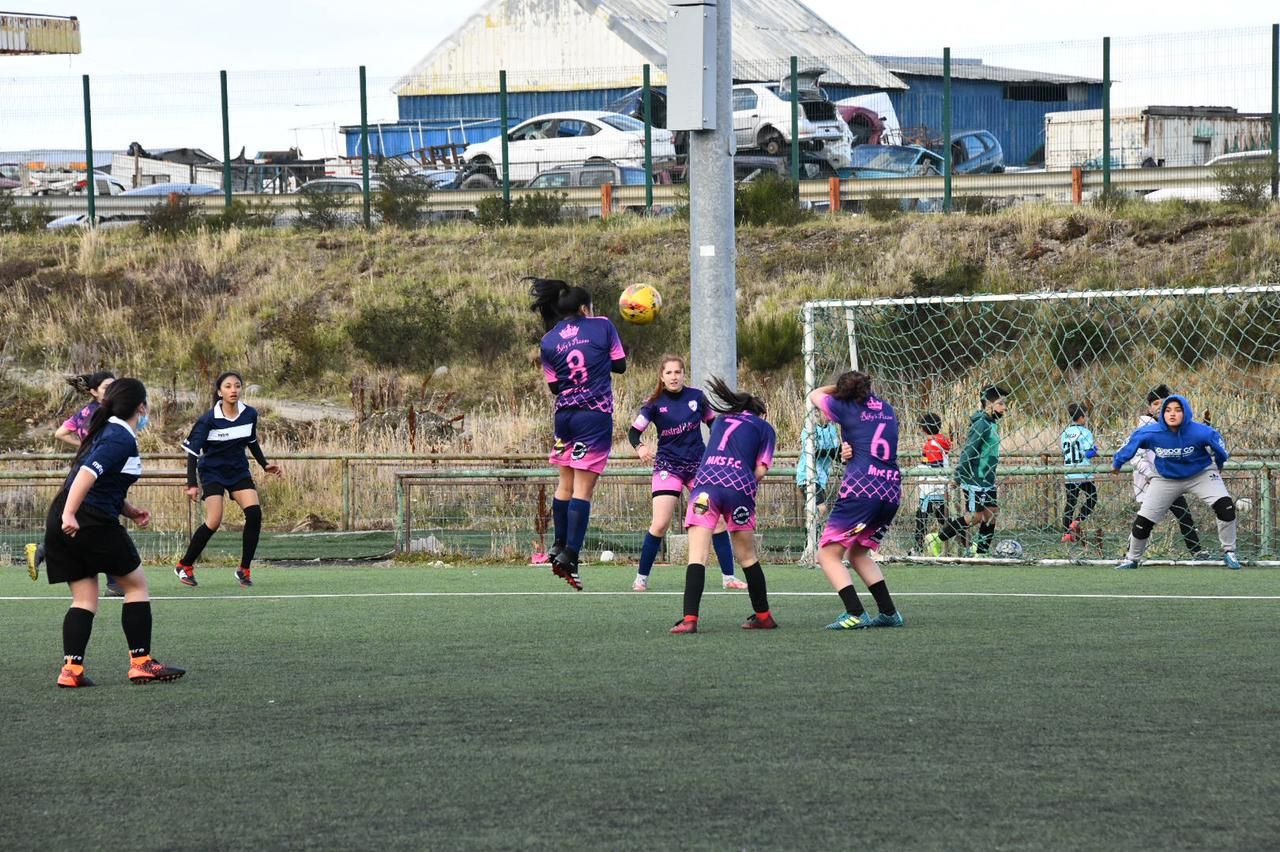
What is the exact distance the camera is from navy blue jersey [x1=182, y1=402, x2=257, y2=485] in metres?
13.0

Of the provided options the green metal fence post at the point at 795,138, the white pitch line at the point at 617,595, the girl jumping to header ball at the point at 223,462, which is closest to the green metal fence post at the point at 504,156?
the green metal fence post at the point at 795,138

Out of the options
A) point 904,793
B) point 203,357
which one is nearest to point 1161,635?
point 904,793

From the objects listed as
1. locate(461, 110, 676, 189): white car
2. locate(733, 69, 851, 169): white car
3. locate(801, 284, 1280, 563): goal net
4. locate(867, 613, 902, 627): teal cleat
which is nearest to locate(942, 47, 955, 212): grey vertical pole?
locate(733, 69, 851, 169): white car

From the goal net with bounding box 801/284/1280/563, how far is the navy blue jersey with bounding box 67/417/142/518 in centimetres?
623

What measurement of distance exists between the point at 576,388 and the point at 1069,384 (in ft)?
42.2

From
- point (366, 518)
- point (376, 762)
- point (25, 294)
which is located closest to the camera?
point (376, 762)

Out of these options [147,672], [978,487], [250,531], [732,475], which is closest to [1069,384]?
[978,487]

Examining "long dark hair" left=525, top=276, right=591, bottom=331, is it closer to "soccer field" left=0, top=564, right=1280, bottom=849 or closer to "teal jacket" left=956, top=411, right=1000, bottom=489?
"soccer field" left=0, top=564, right=1280, bottom=849

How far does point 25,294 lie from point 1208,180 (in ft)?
74.0

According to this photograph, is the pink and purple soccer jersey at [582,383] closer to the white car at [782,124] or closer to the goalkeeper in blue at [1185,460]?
the goalkeeper in blue at [1185,460]

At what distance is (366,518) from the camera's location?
1812cm

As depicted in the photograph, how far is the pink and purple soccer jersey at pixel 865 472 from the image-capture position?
8.76 m

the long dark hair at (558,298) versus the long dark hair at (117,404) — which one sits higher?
the long dark hair at (558,298)

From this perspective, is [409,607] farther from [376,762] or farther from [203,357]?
[203,357]
